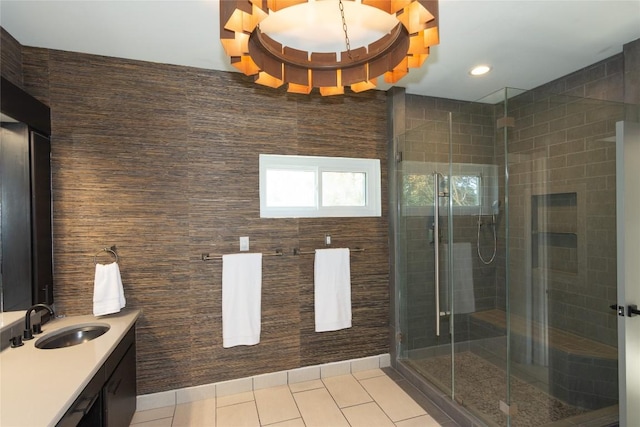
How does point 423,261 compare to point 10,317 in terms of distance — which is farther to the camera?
point 423,261

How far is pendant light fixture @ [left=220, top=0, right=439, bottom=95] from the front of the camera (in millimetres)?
1003

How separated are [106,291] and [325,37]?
7.36 feet

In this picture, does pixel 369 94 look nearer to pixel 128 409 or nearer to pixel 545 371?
pixel 545 371

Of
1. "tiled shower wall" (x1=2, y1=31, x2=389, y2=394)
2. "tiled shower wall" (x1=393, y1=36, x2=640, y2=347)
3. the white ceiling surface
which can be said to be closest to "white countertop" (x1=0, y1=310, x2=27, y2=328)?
"tiled shower wall" (x1=2, y1=31, x2=389, y2=394)

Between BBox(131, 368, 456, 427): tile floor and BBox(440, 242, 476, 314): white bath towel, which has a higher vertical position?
BBox(440, 242, 476, 314): white bath towel

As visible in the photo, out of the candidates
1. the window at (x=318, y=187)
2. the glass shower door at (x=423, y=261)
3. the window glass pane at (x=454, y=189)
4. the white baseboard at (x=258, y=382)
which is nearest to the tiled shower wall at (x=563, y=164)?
the glass shower door at (x=423, y=261)

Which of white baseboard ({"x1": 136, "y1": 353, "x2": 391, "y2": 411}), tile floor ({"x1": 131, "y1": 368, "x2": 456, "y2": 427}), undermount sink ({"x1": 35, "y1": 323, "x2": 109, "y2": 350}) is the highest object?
undermount sink ({"x1": 35, "y1": 323, "x2": 109, "y2": 350})

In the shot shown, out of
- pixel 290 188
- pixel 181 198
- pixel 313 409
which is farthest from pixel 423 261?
pixel 181 198

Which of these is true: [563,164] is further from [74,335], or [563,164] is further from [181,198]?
[74,335]

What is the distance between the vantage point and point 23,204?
1.94 meters

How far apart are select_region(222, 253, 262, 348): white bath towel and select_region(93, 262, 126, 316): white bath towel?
0.72m

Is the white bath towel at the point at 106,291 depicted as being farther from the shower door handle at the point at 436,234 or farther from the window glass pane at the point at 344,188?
the shower door handle at the point at 436,234

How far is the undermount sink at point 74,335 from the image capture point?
1.89 metres

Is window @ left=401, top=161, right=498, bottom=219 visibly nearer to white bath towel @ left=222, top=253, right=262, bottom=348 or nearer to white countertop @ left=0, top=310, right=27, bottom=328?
white bath towel @ left=222, top=253, right=262, bottom=348
